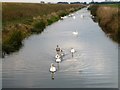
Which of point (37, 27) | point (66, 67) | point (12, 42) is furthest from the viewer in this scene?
point (37, 27)

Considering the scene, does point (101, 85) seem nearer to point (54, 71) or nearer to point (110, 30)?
point (54, 71)

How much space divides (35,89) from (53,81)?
1585mm

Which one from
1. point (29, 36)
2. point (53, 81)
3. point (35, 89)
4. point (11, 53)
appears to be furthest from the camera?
point (29, 36)

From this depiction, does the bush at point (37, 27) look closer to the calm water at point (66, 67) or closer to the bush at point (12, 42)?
the calm water at point (66, 67)

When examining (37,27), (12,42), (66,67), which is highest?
(37,27)

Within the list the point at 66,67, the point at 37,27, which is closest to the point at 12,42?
the point at 66,67

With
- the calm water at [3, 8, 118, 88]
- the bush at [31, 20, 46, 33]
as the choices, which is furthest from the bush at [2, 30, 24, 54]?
the bush at [31, 20, 46, 33]

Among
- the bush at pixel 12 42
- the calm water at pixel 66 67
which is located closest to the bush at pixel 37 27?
the calm water at pixel 66 67

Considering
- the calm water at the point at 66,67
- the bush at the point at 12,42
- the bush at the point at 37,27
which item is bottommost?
the calm water at the point at 66,67

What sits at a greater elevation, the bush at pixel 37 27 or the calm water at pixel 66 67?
the bush at pixel 37 27

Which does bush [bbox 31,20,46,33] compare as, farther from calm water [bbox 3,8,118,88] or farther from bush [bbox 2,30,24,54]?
bush [bbox 2,30,24,54]

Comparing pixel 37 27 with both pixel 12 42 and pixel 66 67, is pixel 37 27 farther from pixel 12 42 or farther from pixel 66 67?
pixel 66 67

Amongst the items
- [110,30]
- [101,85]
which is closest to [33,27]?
[110,30]

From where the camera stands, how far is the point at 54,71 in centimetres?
1978
